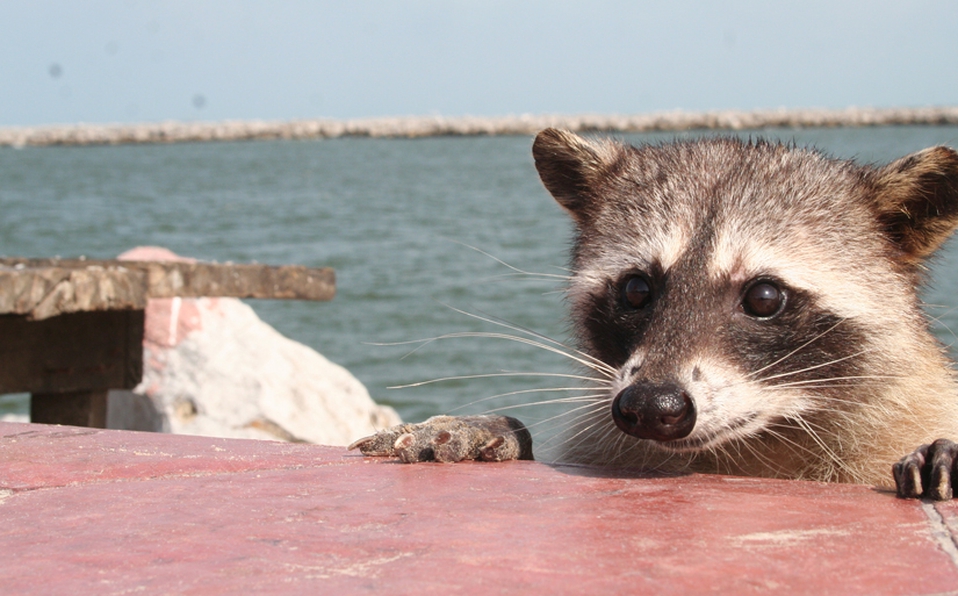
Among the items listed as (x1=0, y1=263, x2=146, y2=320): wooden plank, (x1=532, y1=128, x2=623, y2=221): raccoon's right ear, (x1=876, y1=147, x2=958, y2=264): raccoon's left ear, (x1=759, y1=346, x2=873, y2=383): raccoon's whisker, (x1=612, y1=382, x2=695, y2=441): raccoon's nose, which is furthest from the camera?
(x1=0, y1=263, x2=146, y2=320): wooden plank

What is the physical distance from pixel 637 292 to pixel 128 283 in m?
2.96

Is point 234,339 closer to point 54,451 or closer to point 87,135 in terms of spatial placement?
point 54,451

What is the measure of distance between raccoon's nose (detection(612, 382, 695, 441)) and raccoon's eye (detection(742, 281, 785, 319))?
0.52m

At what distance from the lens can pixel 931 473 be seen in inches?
94.5

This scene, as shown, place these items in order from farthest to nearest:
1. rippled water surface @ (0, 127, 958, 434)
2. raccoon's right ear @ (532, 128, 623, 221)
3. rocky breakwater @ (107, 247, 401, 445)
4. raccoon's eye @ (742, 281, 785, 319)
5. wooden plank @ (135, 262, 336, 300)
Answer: rippled water surface @ (0, 127, 958, 434), rocky breakwater @ (107, 247, 401, 445), wooden plank @ (135, 262, 336, 300), raccoon's right ear @ (532, 128, 623, 221), raccoon's eye @ (742, 281, 785, 319)

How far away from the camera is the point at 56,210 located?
34.4m

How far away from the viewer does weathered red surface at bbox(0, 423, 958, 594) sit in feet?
5.81

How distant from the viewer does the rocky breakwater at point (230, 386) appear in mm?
7398

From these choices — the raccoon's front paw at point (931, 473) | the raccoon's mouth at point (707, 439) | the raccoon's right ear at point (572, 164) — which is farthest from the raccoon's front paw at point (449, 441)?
the raccoon's front paw at point (931, 473)

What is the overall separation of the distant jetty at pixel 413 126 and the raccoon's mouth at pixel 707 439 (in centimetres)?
9346

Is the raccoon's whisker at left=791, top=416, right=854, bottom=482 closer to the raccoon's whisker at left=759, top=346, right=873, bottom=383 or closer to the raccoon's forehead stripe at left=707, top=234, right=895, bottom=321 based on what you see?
the raccoon's whisker at left=759, top=346, right=873, bottom=383

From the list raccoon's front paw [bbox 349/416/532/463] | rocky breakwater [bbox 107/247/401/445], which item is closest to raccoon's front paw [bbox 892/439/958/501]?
raccoon's front paw [bbox 349/416/532/463]

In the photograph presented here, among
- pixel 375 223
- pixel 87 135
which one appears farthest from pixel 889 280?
pixel 87 135

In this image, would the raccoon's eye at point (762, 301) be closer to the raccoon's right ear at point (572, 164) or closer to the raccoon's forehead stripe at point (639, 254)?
the raccoon's forehead stripe at point (639, 254)
